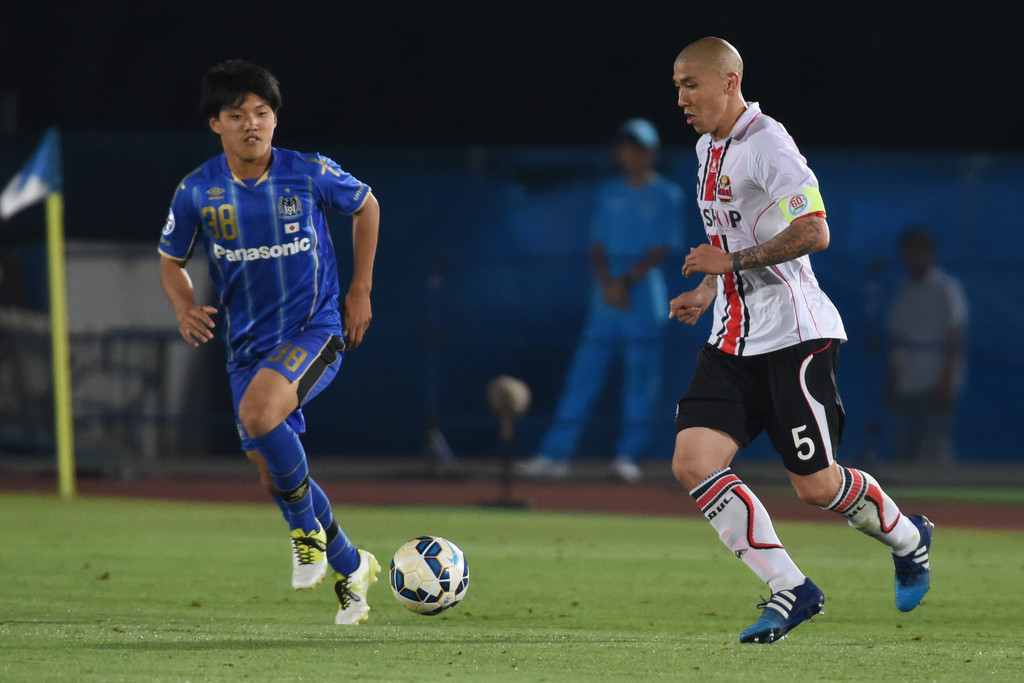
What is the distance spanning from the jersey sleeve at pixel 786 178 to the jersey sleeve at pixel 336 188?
175 centimetres

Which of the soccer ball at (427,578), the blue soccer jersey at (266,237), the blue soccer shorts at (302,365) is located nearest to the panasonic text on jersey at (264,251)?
the blue soccer jersey at (266,237)

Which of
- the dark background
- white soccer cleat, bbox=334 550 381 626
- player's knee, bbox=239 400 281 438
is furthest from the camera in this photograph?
the dark background

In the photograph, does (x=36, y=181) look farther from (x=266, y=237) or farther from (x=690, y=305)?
(x=690, y=305)

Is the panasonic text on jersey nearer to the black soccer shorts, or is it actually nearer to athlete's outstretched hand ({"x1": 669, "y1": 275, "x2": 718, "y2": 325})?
athlete's outstretched hand ({"x1": 669, "y1": 275, "x2": 718, "y2": 325})

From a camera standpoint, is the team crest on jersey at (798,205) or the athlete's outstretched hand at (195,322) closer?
the team crest on jersey at (798,205)

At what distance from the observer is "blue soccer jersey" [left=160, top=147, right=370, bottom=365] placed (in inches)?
260

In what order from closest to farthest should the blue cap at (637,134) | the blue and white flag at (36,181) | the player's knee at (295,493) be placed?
the player's knee at (295,493)
the blue and white flag at (36,181)
the blue cap at (637,134)

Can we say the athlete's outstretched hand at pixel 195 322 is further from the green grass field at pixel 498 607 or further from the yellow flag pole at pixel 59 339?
the yellow flag pole at pixel 59 339

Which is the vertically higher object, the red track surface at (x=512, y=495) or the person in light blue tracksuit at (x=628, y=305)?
the person in light blue tracksuit at (x=628, y=305)

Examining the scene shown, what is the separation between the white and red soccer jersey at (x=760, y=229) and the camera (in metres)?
5.92

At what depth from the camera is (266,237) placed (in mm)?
6605

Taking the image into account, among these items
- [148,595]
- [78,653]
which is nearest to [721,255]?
[78,653]

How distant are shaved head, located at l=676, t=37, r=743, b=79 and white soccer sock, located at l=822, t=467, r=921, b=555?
1624mm

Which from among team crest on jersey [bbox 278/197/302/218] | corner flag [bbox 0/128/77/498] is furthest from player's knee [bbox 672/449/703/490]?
corner flag [bbox 0/128/77/498]
